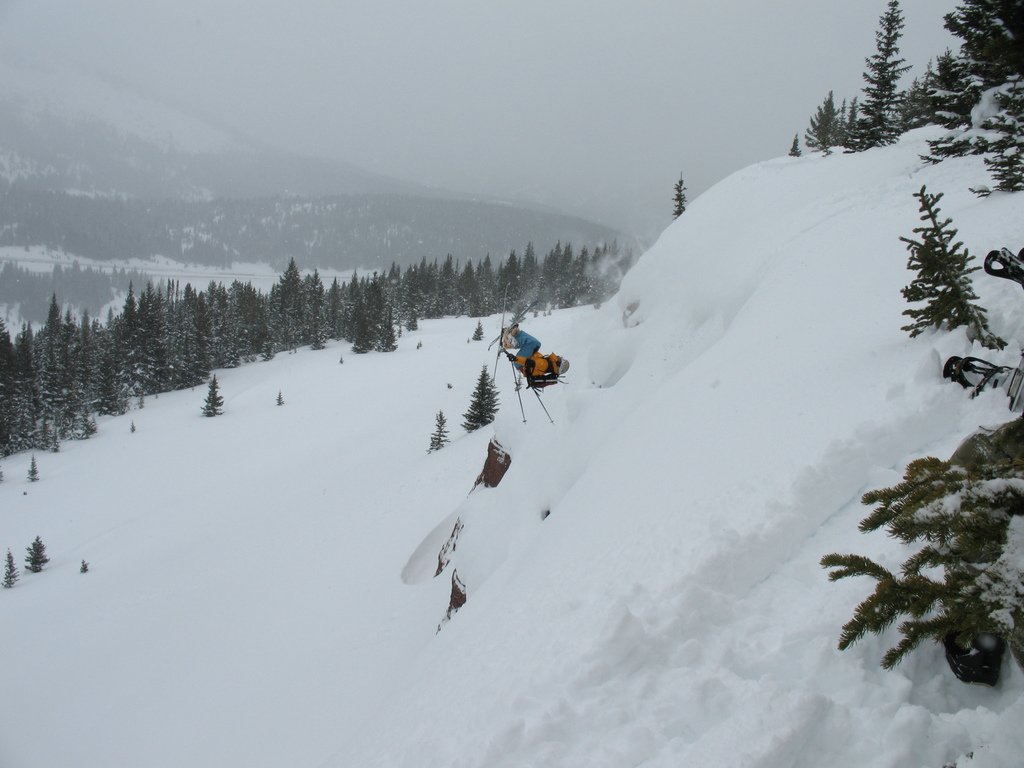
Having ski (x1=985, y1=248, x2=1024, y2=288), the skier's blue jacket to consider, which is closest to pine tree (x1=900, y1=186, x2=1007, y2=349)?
ski (x1=985, y1=248, x2=1024, y2=288)

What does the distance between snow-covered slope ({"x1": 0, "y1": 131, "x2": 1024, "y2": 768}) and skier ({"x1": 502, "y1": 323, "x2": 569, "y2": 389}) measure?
1244 millimetres

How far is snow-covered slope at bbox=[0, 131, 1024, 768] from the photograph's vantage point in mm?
4176

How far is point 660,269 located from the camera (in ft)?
61.4

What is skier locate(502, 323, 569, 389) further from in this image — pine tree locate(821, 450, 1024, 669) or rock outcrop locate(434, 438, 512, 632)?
pine tree locate(821, 450, 1024, 669)

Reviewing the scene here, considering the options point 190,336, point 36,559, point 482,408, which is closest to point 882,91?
point 482,408

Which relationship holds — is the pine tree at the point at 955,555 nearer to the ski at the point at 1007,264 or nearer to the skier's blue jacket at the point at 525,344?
the ski at the point at 1007,264

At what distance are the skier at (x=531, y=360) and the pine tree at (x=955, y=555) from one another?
10.6 m

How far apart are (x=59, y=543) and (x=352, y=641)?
27.0 meters

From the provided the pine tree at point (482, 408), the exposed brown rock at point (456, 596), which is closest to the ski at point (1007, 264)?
the exposed brown rock at point (456, 596)

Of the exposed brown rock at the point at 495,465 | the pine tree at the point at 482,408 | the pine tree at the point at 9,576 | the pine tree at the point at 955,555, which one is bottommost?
the pine tree at the point at 9,576

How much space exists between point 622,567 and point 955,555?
3878 millimetres

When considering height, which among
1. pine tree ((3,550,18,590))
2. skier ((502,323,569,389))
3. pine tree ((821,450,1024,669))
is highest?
pine tree ((821,450,1024,669))

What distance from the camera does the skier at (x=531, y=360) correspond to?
1329 centimetres

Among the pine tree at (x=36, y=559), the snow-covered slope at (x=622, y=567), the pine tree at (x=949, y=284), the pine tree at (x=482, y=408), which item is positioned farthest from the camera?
the pine tree at (x=482, y=408)
